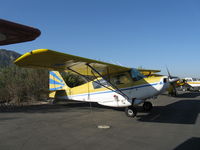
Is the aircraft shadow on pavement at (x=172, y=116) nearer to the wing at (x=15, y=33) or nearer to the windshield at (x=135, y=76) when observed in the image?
the windshield at (x=135, y=76)

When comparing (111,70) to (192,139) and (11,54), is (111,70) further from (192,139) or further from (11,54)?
(11,54)

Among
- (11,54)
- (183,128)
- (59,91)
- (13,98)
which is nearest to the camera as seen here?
(183,128)

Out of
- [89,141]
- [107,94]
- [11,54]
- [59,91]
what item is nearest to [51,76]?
[59,91]

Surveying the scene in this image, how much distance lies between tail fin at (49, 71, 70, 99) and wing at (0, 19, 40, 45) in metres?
9.00

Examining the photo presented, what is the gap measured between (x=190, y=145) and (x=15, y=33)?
4.44 meters

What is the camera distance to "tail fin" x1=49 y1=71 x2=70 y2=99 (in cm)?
1134

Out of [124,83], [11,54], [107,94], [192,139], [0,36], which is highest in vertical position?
[11,54]

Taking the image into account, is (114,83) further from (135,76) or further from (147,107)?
(147,107)

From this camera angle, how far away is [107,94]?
8812 millimetres

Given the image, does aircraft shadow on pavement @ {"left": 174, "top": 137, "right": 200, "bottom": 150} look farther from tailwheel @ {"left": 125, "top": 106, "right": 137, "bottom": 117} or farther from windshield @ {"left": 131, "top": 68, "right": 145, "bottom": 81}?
windshield @ {"left": 131, "top": 68, "right": 145, "bottom": 81}

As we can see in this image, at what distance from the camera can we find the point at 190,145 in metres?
3.98

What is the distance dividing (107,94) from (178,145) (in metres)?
5.12

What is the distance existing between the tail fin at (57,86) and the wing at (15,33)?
900 cm

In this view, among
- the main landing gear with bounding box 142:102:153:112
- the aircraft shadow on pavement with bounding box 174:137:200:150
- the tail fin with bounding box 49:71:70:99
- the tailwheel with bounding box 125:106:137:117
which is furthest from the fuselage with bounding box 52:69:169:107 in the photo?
the aircraft shadow on pavement with bounding box 174:137:200:150
